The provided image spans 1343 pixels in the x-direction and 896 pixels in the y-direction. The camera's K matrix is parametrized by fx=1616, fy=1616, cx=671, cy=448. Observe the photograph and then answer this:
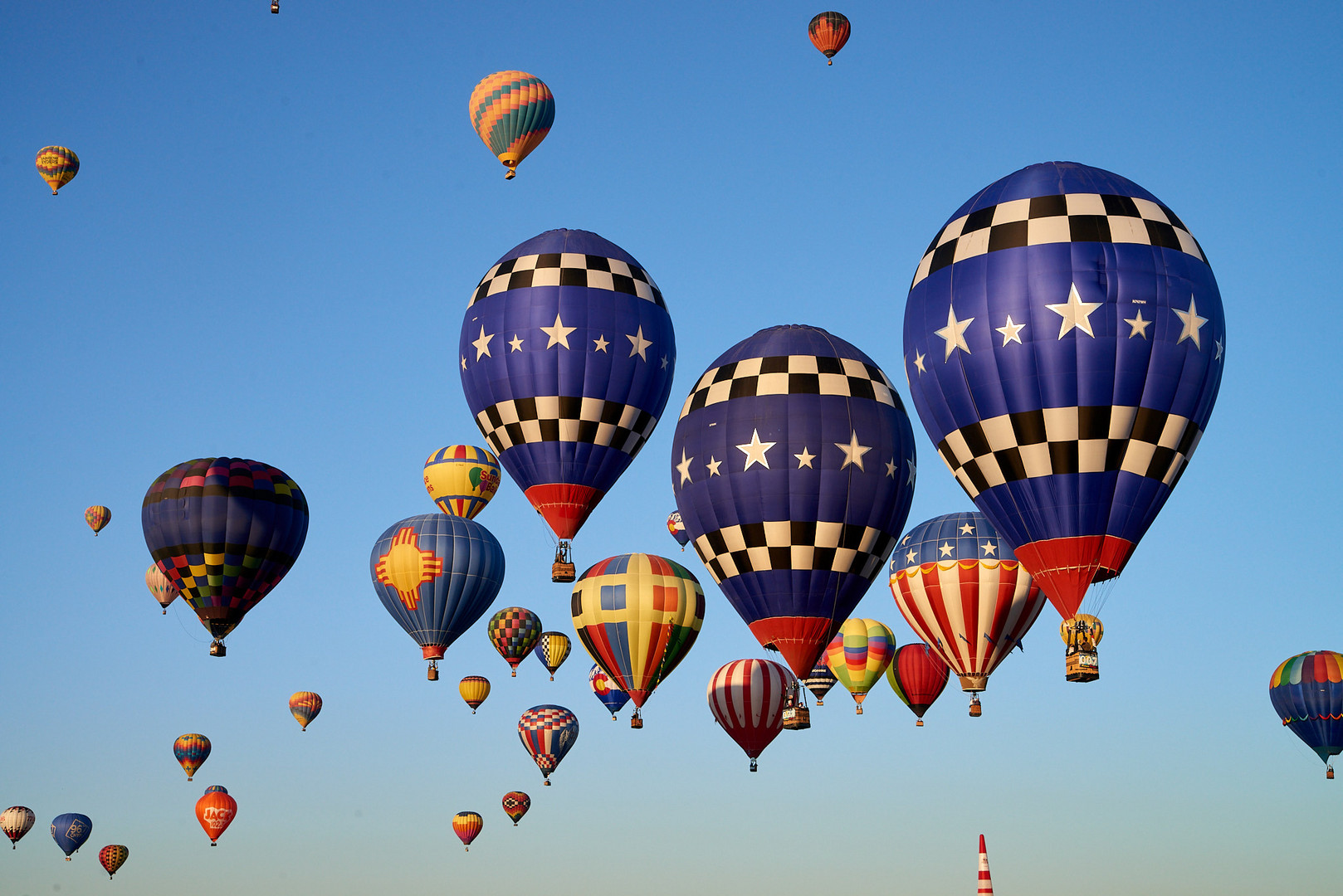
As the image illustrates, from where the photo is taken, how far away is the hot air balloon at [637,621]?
3183 centimetres

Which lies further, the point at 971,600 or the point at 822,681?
the point at 822,681

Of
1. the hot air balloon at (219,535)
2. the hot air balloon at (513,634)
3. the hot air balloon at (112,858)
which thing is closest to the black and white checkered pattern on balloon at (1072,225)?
the hot air balloon at (219,535)

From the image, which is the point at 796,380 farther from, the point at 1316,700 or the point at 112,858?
the point at 112,858

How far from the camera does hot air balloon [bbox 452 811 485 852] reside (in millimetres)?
47531

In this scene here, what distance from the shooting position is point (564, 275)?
1081 inches

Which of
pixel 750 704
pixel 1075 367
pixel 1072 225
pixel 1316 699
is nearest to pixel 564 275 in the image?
pixel 1072 225

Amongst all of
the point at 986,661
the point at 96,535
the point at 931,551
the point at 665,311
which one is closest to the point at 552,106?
the point at 665,311

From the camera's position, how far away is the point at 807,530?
24.1 meters

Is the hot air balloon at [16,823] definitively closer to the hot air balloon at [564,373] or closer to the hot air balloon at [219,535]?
the hot air balloon at [219,535]

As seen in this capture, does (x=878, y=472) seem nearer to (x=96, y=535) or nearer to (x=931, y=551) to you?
(x=931, y=551)

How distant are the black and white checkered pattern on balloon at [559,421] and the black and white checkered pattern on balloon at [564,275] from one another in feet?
6.71

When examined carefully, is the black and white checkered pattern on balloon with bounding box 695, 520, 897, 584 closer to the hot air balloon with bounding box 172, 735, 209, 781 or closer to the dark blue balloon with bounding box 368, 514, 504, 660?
the dark blue balloon with bounding box 368, 514, 504, 660

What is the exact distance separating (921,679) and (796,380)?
46.8 ft

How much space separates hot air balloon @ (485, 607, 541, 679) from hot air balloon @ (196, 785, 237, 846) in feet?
33.2
